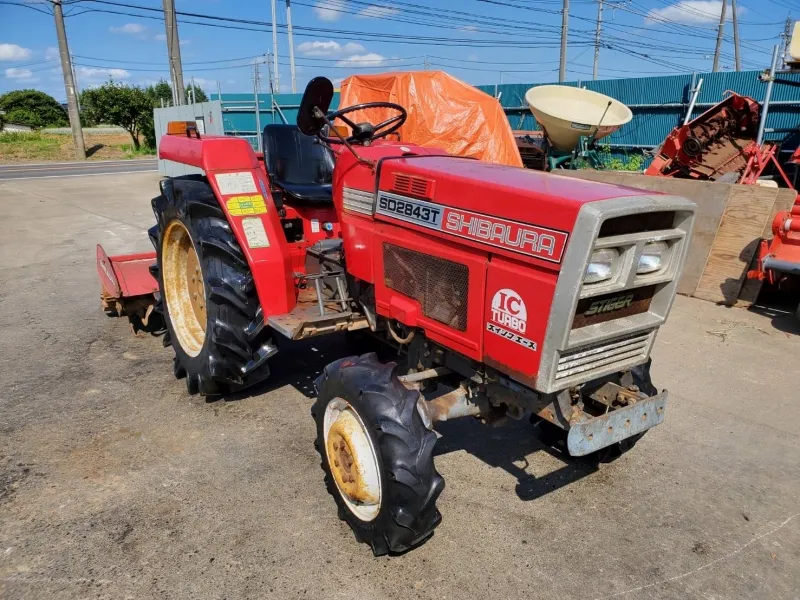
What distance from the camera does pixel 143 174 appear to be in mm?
21047

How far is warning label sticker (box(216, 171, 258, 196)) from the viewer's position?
3588 mm

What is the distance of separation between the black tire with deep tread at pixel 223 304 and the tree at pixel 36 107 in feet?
176

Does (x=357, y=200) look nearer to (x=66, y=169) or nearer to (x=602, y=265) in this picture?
(x=602, y=265)

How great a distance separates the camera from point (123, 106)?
31703 mm

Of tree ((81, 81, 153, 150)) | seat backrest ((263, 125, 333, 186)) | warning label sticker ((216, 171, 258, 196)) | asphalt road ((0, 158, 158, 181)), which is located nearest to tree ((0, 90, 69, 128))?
tree ((81, 81, 153, 150))

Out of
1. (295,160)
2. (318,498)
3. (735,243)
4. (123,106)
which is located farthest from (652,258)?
(123,106)

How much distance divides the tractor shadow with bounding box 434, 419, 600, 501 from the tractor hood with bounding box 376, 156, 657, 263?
4.65ft

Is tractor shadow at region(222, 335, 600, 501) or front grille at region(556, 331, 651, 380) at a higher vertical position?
front grille at region(556, 331, 651, 380)

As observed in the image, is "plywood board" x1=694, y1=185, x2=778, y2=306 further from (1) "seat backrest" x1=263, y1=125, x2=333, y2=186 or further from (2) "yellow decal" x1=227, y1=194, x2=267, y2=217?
(2) "yellow decal" x1=227, y1=194, x2=267, y2=217

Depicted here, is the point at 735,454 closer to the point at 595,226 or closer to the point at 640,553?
the point at 640,553

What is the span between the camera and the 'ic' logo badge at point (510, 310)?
2277mm

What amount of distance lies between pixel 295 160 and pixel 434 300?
230cm

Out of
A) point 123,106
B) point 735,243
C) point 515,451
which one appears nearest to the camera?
point 515,451

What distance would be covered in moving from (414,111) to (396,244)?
339 inches
